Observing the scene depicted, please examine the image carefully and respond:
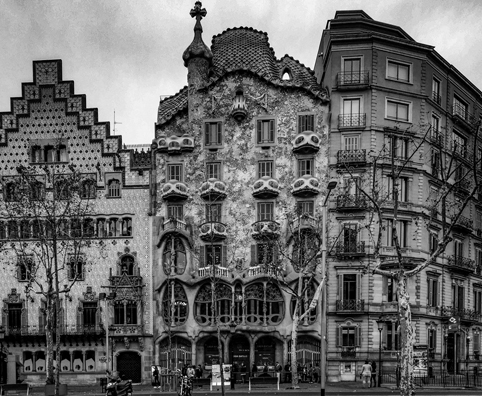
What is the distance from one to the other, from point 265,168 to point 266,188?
7.65 ft

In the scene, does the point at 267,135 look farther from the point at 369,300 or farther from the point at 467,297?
the point at 467,297

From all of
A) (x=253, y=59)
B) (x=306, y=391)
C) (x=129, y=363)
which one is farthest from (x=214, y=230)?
(x=306, y=391)

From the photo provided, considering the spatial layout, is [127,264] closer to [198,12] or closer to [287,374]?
[287,374]

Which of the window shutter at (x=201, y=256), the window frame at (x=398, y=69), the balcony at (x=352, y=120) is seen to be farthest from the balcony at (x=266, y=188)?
the window frame at (x=398, y=69)

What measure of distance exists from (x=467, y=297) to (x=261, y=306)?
21407mm

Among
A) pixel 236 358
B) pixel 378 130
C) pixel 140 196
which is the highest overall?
pixel 378 130

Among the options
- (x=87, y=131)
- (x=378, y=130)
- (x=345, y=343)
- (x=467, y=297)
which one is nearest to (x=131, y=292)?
(x=87, y=131)

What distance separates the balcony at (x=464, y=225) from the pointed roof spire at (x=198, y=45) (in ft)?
91.6

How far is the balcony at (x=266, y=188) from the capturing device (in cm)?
5637

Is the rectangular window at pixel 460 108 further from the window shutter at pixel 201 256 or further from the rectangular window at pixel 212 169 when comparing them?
the window shutter at pixel 201 256

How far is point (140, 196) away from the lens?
193 feet

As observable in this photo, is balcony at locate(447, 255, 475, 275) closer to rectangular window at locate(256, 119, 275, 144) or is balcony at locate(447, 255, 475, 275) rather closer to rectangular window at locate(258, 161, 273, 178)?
rectangular window at locate(258, 161, 273, 178)

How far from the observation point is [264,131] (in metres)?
58.3

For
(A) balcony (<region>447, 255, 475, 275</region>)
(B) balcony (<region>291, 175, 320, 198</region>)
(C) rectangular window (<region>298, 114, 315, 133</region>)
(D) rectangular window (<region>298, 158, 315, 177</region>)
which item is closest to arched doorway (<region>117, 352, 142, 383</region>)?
(B) balcony (<region>291, 175, 320, 198</region>)
